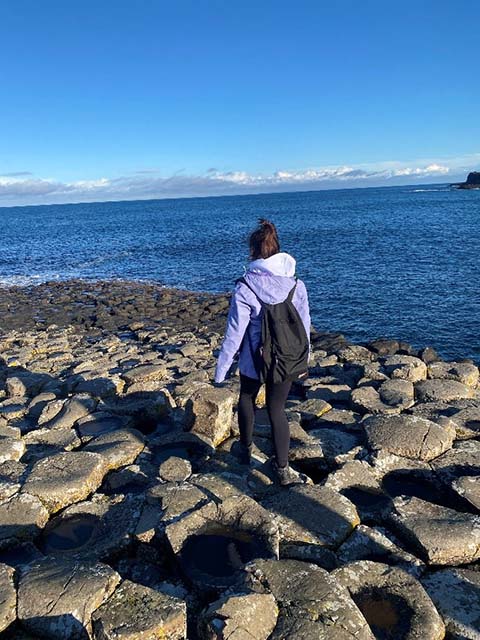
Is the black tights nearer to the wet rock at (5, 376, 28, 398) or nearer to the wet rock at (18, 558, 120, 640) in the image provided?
the wet rock at (18, 558, 120, 640)

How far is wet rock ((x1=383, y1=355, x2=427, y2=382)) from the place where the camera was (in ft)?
35.1

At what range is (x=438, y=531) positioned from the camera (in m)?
4.89

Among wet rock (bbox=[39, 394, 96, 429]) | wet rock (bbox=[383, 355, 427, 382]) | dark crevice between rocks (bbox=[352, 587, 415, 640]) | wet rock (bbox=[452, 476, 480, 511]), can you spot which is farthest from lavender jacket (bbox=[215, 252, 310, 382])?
wet rock (bbox=[383, 355, 427, 382])

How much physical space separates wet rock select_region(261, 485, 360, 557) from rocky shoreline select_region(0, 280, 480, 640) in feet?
0.06

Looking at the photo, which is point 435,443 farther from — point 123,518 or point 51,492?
point 51,492

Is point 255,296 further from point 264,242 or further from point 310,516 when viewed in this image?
point 310,516

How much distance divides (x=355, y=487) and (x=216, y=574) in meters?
2.36

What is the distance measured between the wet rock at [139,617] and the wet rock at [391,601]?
4.73 ft

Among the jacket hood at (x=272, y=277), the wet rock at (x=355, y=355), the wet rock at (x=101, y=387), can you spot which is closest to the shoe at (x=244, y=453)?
the jacket hood at (x=272, y=277)

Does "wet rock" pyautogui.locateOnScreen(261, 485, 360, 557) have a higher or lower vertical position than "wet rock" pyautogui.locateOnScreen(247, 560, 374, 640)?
lower

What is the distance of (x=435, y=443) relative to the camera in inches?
266

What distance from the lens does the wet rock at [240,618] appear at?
3354 mm

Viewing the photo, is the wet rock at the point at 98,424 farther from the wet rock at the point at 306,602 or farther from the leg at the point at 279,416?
the wet rock at the point at 306,602

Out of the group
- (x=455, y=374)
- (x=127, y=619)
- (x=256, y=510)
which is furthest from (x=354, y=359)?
(x=127, y=619)
